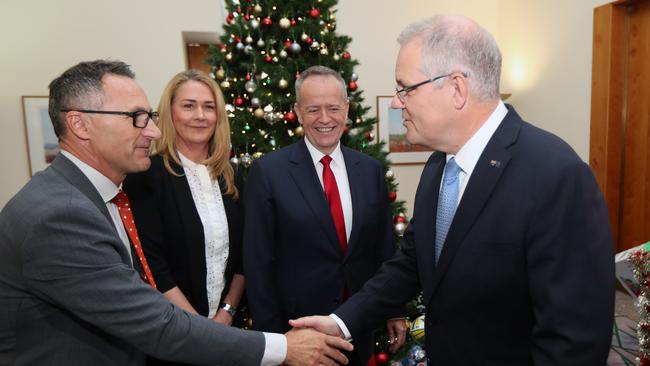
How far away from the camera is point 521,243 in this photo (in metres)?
1.13

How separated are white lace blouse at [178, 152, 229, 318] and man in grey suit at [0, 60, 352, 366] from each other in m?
0.56

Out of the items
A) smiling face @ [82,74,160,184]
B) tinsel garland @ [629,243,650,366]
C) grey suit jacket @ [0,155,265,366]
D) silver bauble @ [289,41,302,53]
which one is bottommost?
tinsel garland @ [629,243,650,366]

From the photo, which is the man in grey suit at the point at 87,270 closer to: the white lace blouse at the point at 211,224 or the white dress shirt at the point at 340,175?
the white lace blouse at the point at 211,224

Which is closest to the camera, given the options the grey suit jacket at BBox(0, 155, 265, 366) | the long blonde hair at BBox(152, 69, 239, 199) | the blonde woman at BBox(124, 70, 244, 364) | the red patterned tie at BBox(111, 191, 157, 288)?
the grey suit jacket at BBox(0, 155, 265, 366)

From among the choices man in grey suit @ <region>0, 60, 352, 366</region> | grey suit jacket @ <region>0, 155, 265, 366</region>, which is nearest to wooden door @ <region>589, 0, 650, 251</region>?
man in grey suit @ <region>0, 60, 352, 366</region>

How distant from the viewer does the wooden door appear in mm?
4230

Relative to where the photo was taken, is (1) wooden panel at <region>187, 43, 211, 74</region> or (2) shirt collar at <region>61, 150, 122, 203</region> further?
(1) wooden panel at <region>187, 43, 211, 74</region>

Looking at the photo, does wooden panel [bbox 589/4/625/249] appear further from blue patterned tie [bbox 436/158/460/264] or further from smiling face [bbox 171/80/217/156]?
smiling face [bbox 171/80/217/156]

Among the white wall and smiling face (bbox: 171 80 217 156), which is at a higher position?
the white wall

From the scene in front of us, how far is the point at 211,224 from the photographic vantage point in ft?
6.97

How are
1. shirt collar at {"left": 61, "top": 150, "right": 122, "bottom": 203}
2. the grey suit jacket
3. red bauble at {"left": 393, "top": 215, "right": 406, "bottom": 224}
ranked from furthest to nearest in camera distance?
red bauble at {"left": 393, "top": 215, "right": 406, "bottom": 224} → shirt collar at {"left": 61, "top": 150, "right": 122, "bottom": 203} → the grey suit jacket

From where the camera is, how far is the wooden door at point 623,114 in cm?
423

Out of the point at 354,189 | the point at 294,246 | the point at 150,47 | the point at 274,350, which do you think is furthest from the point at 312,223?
the point at 150,47

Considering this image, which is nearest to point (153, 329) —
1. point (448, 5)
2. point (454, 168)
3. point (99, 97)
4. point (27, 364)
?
point (27, 364)
